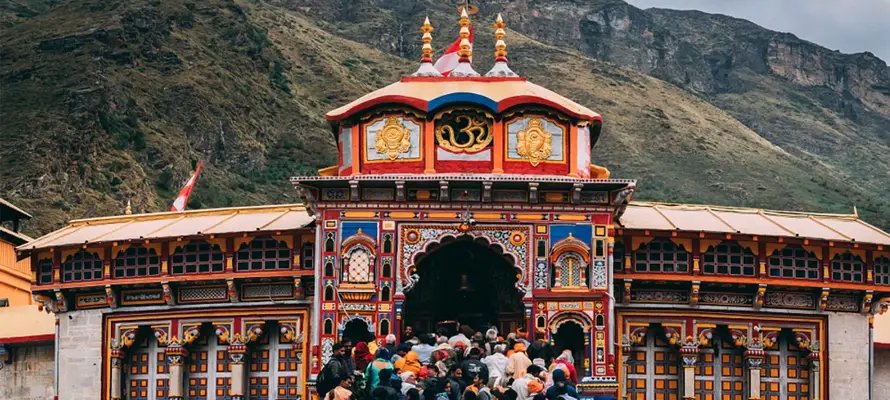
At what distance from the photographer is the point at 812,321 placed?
49906 millimetres

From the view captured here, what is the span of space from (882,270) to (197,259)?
57.2ft

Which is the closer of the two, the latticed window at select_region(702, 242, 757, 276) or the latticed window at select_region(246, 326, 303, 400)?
the latticed window at select_region(702, 242, 757, 276)

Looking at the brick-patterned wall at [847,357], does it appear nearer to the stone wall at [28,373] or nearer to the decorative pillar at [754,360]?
the decorative pillar at [754,360]

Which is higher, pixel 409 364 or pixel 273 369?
pixel 409 364

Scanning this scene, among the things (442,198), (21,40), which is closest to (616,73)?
(21,40)

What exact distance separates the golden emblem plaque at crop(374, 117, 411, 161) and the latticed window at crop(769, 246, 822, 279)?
996 centimetres

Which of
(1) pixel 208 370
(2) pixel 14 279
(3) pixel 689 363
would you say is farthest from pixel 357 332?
(2) pixel 14 279

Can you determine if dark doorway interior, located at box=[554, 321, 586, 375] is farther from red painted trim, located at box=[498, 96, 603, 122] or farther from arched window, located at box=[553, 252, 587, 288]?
red painted trim, located at box=[498, 96, 603, 122]

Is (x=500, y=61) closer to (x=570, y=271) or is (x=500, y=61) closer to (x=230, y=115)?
(x=570, y=271)

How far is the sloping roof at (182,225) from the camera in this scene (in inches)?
1954

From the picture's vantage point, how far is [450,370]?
41.5m

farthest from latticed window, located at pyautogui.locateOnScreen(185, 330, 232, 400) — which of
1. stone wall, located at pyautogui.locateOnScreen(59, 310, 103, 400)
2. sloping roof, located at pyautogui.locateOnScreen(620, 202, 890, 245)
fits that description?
sloping roof, located at pyautogui.locateOnScreen(620, 202, 890, 245)

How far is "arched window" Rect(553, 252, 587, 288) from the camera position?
46.3m

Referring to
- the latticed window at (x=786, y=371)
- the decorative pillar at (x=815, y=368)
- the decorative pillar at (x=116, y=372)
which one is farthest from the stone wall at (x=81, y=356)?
the decorative pillar at (x=815, y=368)
